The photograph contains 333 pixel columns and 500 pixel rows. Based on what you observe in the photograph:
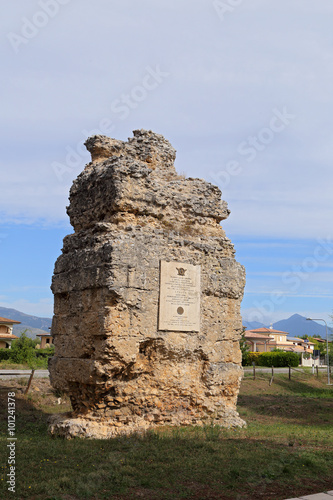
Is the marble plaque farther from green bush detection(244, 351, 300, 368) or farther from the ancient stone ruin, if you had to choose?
green bush detection(244, 351, 300, 368)

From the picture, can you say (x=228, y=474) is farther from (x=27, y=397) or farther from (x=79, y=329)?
(x=27, y=397)

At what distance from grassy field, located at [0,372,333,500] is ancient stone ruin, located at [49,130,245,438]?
0.66m

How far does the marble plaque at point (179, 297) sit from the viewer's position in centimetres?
866

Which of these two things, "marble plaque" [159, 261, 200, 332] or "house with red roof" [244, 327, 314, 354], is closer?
"marble plaque" [159, 261, 200, 332]

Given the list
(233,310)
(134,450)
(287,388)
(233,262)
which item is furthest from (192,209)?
(287,388)

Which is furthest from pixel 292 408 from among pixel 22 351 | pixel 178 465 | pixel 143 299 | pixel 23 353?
pixel 22 351

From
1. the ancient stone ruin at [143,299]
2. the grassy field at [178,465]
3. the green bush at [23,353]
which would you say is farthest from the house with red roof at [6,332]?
the ancient stone ruin at [143,299]

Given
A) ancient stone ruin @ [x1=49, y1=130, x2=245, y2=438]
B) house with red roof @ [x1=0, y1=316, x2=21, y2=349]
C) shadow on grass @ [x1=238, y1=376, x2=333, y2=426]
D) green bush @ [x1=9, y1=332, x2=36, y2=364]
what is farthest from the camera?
house with red roof @ [x1=0, y1=316, x2=21, y2=349]

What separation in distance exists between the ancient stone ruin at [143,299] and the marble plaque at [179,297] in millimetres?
19

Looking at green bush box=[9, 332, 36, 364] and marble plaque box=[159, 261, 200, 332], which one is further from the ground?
marble plaque box=[159, 261, 200, 332]

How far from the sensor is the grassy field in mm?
5473

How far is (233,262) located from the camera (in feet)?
33.0

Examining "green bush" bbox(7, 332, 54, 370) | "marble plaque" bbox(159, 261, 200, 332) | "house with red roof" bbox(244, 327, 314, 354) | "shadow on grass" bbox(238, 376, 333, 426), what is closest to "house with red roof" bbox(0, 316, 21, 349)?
"green bush" bbox(7, 332, 54, 370)

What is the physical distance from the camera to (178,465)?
20.7 feet
